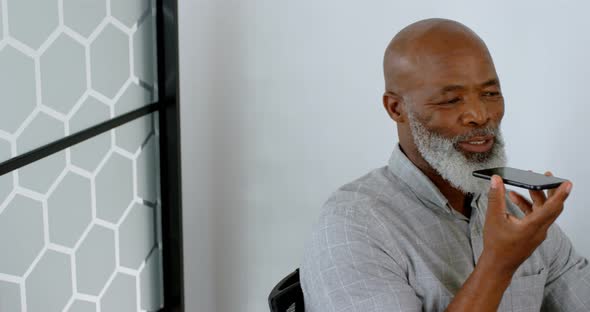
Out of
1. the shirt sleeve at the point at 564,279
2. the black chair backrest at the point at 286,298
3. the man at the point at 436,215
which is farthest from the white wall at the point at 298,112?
the black chair backrest at the point at 286,298

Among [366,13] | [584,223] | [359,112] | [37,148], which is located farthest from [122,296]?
[584,223]

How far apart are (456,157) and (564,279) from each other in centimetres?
39

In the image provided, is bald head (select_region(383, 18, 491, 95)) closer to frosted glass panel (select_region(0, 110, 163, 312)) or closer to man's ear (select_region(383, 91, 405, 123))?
man's ear (select_region(383, 91, 405, 123))

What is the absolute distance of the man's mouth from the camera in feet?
4.41

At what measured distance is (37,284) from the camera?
1.45m

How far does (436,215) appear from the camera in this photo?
140 cm

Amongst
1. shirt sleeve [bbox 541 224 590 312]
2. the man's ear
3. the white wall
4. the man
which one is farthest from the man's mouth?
the white wall

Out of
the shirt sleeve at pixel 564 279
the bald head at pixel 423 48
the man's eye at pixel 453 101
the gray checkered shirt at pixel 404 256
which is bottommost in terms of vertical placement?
the shirt sleeve at pixel 564 279

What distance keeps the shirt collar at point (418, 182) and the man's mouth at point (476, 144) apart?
0.32 ft

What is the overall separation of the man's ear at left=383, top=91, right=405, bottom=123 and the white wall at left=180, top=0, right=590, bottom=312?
645 mm

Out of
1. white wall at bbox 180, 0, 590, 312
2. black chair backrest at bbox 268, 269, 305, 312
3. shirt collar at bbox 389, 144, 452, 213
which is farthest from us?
white wall at bbox 180, 0, 590, 312

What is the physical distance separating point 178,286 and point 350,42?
2.63ft

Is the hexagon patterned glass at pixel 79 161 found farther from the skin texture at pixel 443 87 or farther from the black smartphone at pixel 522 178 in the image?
the black smartphone at pixel 522 178

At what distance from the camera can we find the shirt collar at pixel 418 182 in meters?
1.40
